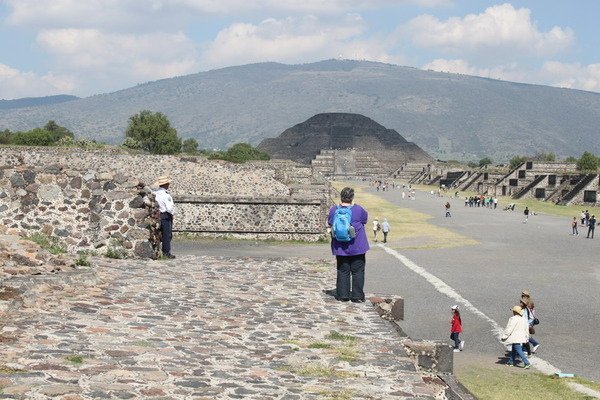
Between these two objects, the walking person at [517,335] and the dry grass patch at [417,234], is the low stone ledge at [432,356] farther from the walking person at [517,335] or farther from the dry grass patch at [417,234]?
the dry grass patch at [417,234]

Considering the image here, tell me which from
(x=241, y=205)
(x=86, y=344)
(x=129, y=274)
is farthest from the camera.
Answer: (x=241, y=205)

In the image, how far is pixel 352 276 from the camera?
30.6 ft

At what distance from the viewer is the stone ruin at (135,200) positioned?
1238 centimetres

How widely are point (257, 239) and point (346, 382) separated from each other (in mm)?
22332

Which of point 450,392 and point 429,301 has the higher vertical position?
point 450,392

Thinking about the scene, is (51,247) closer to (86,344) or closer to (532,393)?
(86,344)

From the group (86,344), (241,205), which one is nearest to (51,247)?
(86,344)

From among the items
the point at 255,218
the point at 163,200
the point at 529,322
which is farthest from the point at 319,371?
the point at 255,218

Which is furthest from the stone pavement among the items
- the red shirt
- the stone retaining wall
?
the stone retaining wall

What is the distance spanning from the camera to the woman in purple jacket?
9.33 meters

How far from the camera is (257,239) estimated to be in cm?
2803

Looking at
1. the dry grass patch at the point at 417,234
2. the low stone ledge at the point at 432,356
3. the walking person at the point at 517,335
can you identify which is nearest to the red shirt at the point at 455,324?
the walking person at the point at 517,335

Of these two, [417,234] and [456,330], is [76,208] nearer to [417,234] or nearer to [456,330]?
[456,330]

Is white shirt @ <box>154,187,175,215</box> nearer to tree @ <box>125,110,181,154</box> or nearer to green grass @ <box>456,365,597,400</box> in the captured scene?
green grass @ <box>456,365,597,400</box>
